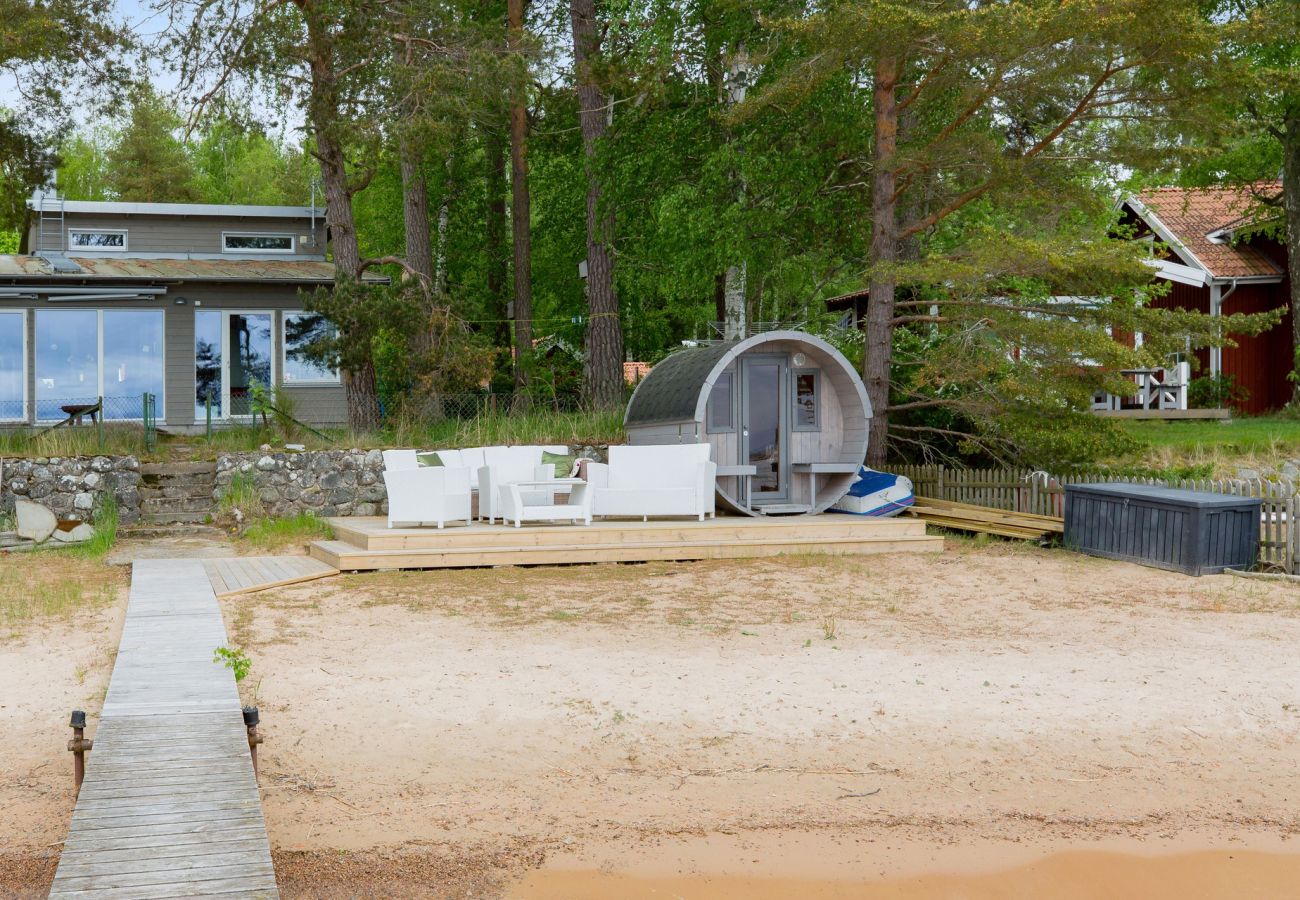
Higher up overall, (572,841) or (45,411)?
(45,411)

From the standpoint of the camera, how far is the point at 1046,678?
7.70m

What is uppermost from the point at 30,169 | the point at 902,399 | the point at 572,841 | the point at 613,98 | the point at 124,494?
the point at 613,98

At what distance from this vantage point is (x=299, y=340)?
20.3m

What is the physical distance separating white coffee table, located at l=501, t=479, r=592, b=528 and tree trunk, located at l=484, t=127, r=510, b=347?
11.1 meters

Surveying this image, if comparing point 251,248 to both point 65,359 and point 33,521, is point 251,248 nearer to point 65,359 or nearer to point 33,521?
point 65,359

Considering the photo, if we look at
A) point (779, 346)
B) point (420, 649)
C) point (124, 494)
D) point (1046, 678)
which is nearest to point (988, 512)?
point (779, 346)

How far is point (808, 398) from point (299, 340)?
944 cm

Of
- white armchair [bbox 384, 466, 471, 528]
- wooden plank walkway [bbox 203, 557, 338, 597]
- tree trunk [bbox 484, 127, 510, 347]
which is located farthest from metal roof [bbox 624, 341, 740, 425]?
tree trunk [bbox 484, 127, 510, 347]

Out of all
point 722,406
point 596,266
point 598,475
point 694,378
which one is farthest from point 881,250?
point 596,266

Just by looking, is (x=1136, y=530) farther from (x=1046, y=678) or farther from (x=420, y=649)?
(x=420, y=649)

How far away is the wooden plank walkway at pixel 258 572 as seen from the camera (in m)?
10.5

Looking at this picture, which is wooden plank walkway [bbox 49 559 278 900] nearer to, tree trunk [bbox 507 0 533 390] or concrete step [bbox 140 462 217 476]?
concrete step [bbox 140 462 217 476]

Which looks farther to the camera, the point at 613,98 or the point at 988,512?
the point at 613,98

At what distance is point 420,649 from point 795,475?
7.13m
